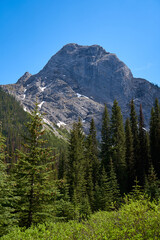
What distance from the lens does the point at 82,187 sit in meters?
32.6

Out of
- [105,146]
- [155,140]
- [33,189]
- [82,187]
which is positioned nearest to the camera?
[33,189]

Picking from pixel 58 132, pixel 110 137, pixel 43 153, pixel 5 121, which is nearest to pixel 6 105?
pixel 5 121

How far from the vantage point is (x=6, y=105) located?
19275 cm

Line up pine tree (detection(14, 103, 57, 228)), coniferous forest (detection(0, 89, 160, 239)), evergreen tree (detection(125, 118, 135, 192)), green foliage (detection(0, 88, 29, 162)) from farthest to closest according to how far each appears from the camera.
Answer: green foliage (detection(0, 88, 29, 162)), evergreen tree (detection(125, 118, 135, 192)), pine tree (detection(14, 103, 57, 228)), coniferous forest (detection(0, 89, 160, 239))

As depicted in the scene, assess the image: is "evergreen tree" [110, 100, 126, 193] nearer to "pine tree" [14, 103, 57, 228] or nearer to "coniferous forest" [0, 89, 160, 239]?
"coniferous forest" [0, 89, 160, 239]

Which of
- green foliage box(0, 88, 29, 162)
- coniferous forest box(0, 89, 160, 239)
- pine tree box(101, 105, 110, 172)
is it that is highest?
green foliage box(0, 88, 29, 162)

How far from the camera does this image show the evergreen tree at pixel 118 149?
37.1 meters

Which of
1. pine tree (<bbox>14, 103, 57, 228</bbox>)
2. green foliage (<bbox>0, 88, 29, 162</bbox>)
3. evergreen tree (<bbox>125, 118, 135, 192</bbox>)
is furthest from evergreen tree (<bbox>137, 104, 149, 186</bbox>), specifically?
green foliage (<bbox>0, 88, 29, 162</bbox>)

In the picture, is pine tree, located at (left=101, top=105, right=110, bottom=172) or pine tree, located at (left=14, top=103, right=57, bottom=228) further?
pine tree, located at (left=101, top=105, right=110, bottom=172)

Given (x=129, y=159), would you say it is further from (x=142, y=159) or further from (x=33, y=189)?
(x=33, y=189)

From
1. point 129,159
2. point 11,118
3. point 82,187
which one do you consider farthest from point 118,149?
point 11,118

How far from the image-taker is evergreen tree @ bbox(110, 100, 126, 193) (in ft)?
122

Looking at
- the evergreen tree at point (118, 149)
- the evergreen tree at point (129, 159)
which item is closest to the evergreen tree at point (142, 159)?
the evergreen tree at point (129, 159)

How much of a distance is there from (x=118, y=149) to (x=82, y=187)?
11.3 metres
